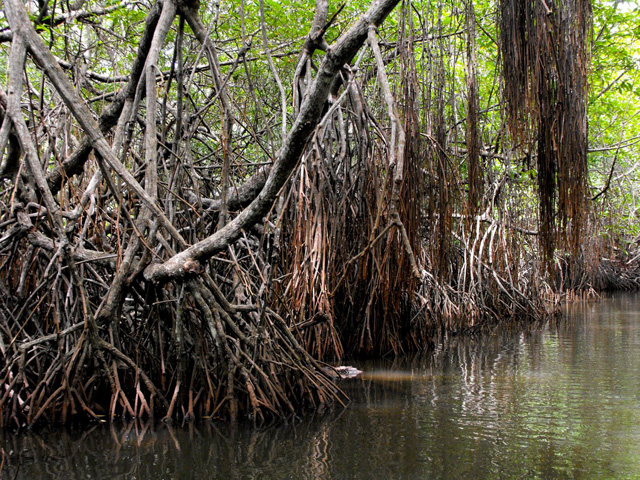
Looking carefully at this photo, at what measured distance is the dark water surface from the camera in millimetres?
3346

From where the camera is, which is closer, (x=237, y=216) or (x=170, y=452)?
(x=170, y=452)

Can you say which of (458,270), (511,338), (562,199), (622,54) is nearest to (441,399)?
(562,199)

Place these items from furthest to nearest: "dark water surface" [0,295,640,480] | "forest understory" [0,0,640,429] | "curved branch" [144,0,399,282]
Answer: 1. "curved branch" [144,0,399,282]
2. "dark water surface" [0,295,640,480]
3. "forest understory" [0,0,640,429]

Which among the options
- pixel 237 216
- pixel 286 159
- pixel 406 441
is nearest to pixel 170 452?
pixel 406 441

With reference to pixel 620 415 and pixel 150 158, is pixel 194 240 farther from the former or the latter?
pixel 620 415

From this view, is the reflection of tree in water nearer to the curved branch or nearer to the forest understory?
the forest understory

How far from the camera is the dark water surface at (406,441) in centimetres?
335

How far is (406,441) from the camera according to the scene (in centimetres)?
380

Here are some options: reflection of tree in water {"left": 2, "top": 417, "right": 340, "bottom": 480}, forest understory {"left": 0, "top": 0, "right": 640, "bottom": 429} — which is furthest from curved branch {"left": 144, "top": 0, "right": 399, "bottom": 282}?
reflection of tree in water {"left": 2, "top": 417, "right": 340, "bottom": 480}

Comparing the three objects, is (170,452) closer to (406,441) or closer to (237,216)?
(406,441)

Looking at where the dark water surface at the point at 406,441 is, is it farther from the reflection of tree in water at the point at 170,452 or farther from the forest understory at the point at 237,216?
the forest understory at the point at 237,216

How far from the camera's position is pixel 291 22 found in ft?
26.0

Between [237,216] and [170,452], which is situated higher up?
[237,216]

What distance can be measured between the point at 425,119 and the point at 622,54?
5.54 meters
